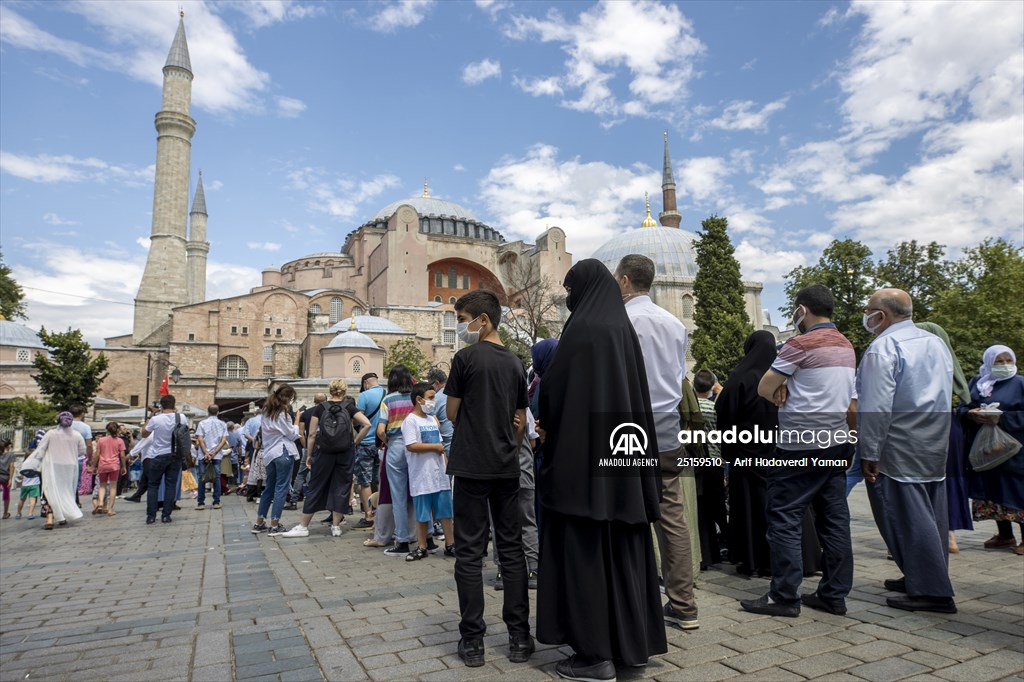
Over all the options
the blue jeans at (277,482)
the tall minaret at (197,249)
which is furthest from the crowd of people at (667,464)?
the tall minaret at (197,249)

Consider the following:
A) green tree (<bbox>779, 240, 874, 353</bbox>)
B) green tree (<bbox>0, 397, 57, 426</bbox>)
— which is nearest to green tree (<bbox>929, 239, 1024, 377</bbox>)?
green tree (<bbox>779, 240, 874, 353</bbox>)

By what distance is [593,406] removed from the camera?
9.63ft

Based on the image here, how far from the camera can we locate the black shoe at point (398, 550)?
245 inches

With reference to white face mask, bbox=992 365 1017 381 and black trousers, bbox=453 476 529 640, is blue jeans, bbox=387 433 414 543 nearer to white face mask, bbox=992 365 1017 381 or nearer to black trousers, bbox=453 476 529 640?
black trousers, bbox=453 476 529 640

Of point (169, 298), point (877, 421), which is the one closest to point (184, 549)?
point (877, 421)

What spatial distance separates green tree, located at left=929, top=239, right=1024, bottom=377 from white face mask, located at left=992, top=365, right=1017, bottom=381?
2522cm

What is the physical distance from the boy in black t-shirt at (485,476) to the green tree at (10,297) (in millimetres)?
53997

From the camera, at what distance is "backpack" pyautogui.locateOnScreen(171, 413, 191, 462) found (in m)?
9.51

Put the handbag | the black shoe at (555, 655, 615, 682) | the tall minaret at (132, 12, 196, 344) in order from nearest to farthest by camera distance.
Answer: the black shoe at (555, 655, 615, 682) → the handbag → the tall minaret at (132, 12, 196, 344)

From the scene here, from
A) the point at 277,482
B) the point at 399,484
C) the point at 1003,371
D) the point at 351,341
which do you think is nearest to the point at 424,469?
the point at 399,484

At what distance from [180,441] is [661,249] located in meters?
41.2

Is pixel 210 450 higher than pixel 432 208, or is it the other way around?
pixel 432 208

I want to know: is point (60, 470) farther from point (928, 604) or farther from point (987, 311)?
point (987, 311)

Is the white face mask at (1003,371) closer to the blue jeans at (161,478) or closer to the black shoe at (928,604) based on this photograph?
the black shoe at (928,604)
